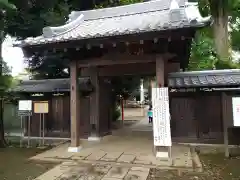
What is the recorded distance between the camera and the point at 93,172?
19.6ft

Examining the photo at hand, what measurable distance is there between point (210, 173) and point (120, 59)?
13.9 ft

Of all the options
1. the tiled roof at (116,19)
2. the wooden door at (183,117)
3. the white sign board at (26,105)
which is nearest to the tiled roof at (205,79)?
the wooden door at (183,117)

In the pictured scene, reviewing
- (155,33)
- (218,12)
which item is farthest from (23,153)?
(218,12)

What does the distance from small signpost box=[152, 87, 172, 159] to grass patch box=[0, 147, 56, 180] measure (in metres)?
3.11

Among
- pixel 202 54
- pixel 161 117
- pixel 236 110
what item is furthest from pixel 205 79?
pixel 202 54

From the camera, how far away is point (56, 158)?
23.9 ft

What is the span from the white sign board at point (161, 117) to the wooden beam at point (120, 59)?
1.04 meters

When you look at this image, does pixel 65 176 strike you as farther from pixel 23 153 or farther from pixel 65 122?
pixel 65 122

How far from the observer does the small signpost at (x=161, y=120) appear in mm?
6906

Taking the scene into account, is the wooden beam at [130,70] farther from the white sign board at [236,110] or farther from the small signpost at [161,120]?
the white sign board at [236,110]

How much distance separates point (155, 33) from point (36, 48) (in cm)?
377

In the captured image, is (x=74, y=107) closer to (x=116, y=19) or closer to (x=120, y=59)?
(x=120, y=59)

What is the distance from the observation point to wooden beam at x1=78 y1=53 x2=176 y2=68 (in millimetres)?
7387

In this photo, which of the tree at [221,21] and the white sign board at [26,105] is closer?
the white sign board at [26,105]
